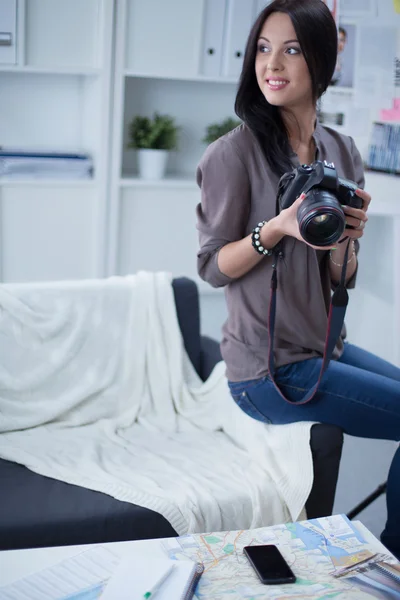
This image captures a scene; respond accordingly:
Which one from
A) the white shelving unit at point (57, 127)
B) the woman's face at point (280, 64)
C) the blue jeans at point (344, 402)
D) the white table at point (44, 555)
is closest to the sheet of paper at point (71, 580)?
the white table at point (44, 555)

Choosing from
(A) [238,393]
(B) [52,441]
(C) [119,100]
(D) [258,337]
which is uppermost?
(C) [119,100]

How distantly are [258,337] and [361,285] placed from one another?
149 cm

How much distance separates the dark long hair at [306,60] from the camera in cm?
164

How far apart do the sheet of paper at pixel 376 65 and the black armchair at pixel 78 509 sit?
4.70 ft

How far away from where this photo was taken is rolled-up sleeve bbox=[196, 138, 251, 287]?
1.68 meters

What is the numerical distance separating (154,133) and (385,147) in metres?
0.91

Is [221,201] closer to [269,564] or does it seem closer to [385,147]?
[269,564]

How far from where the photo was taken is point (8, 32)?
2.67m

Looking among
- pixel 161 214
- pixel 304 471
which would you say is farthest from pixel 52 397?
pixel 161 214

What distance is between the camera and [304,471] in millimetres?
1683

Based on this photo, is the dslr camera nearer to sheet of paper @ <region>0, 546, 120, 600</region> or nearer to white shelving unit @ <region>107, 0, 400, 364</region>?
sheet of paper @ <region>0, 546, 120, 600</region>

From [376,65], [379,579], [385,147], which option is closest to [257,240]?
[379,579]

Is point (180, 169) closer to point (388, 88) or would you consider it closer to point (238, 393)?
point (388, 88)

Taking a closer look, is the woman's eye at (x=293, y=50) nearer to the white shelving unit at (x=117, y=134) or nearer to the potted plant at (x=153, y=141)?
the white shelving unit at (x=117, y=134)
